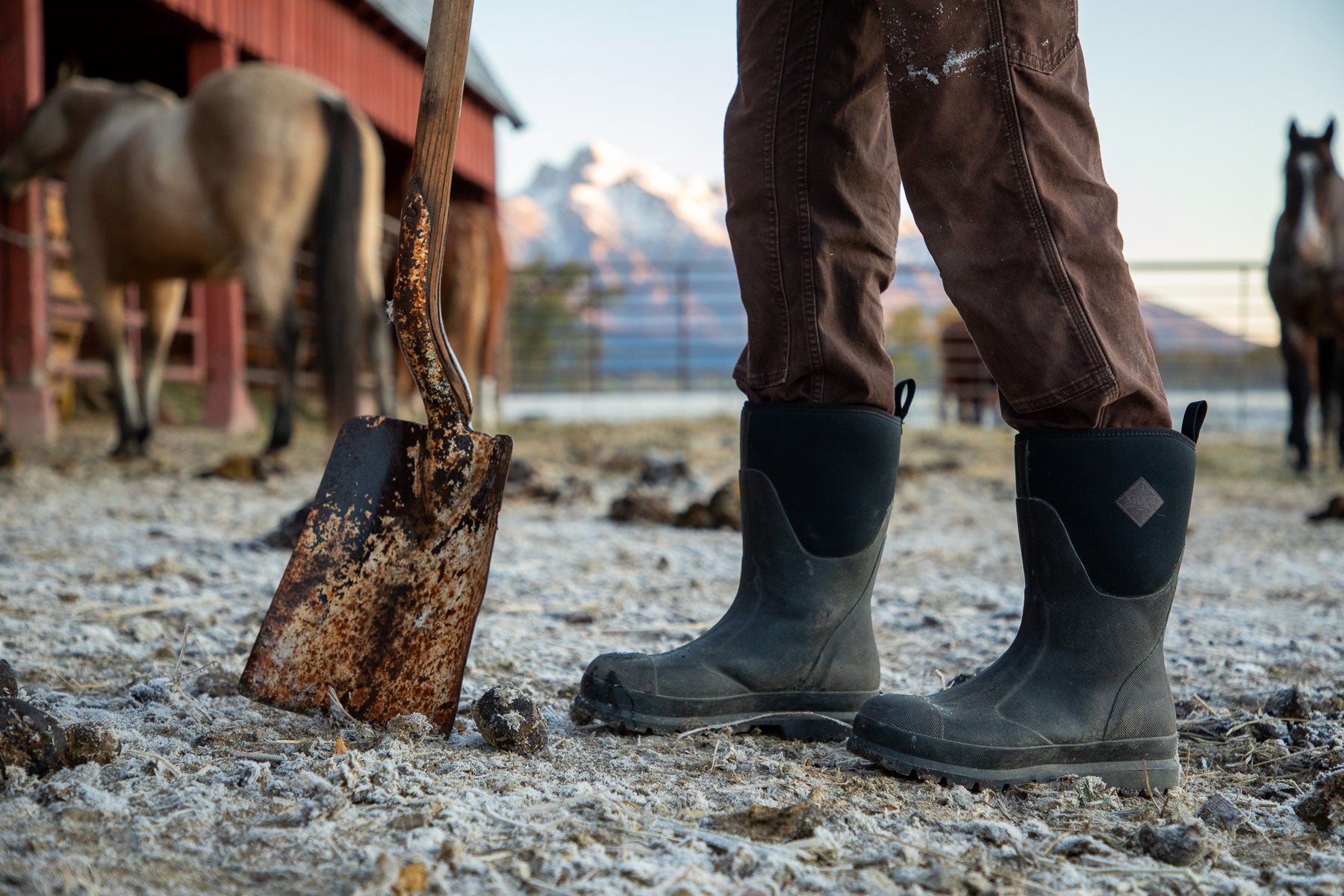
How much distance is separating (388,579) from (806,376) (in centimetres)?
49

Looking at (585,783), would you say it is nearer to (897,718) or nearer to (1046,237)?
(897,718)

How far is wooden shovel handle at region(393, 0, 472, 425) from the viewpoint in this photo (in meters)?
1.11

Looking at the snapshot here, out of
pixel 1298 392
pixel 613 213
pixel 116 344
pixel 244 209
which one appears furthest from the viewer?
pixel 613 213

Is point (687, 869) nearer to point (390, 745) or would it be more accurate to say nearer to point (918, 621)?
point (390, 745)

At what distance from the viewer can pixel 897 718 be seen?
979 millimetres

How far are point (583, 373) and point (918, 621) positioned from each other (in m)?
11.6

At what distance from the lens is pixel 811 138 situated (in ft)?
3.75

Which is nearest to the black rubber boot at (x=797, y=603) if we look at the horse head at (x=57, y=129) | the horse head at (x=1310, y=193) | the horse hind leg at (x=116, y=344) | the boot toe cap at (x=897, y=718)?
the boot toe cap at (x=897, y=718)

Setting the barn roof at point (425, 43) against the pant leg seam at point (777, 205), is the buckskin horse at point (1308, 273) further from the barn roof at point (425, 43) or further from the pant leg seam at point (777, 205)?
the barn roof at point (425, 43)

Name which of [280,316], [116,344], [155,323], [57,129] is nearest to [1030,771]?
[280,316]

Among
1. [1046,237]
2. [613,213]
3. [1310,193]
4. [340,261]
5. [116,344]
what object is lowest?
[1046,237]

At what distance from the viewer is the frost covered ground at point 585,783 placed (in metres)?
0.75

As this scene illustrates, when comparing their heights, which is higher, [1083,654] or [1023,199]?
[1023,199]

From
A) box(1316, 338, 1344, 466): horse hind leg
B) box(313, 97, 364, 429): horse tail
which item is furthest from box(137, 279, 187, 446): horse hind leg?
box(1316, 338, 1344, 466): horse hind leg
